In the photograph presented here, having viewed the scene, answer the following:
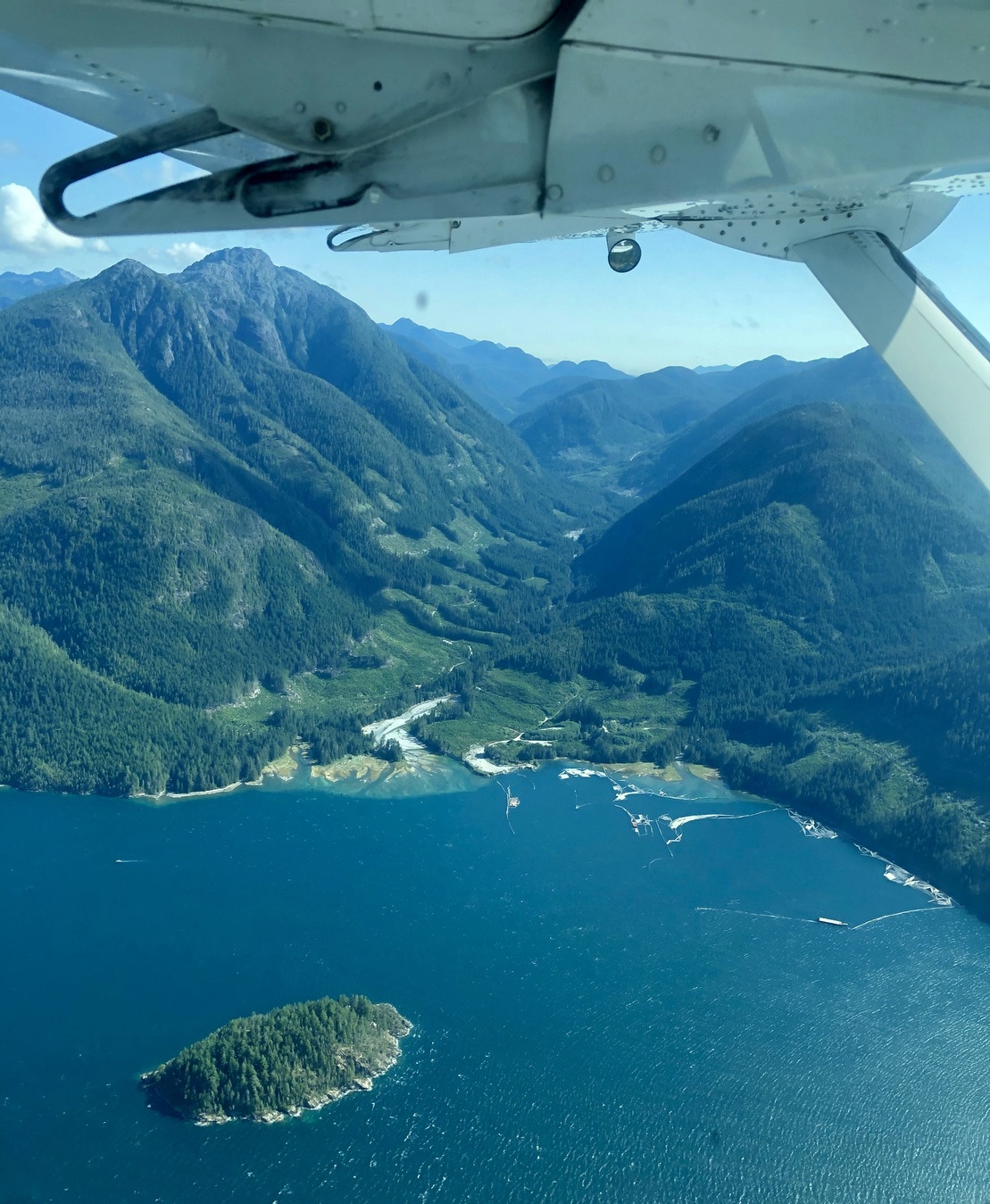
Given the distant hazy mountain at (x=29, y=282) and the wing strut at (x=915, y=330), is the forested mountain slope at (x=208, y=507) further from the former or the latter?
the distant hazy mountain at (x=29, y=282)

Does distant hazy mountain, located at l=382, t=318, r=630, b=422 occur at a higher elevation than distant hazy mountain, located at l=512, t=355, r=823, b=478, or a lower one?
higher

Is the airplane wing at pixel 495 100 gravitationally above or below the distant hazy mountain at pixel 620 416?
below

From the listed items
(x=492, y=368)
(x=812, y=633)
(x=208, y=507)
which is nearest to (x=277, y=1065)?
(x=812, y=633)

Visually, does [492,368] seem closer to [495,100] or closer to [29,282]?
[29,282]

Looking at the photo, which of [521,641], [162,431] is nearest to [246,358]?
[162,431]

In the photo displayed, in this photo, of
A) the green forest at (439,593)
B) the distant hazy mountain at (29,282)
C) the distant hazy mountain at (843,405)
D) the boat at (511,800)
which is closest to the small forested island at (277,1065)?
the boat at (511,800)

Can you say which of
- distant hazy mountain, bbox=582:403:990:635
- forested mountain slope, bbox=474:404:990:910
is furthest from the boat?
distant hazy mountain, bbox=582:403:990:635

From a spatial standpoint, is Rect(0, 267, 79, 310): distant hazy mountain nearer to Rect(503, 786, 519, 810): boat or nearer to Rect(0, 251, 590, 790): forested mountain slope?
Rect(0, 251, 590, 790): forested mountain slope
